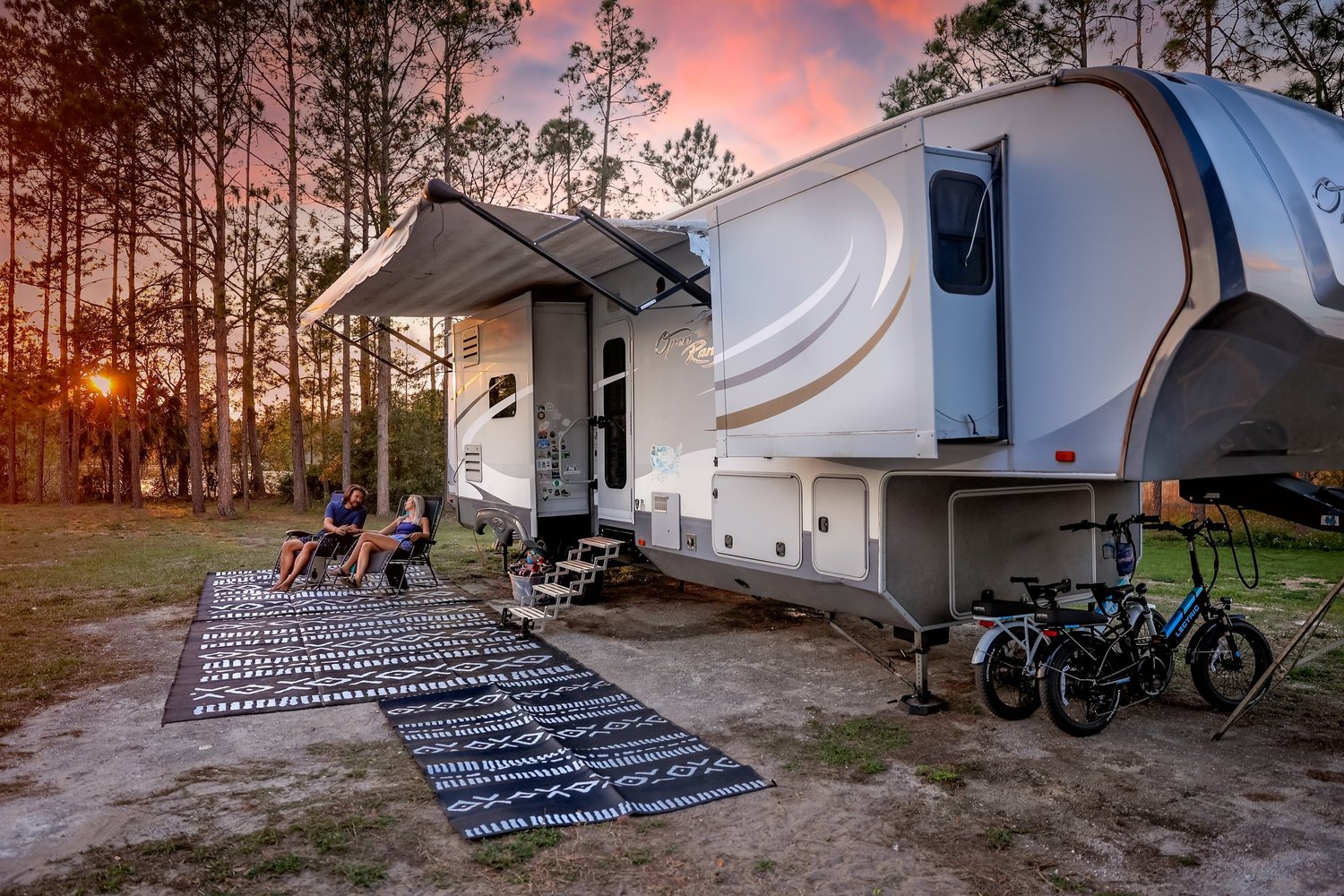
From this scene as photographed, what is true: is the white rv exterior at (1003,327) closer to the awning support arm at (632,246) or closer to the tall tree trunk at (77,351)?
the awning support arm at (632,246)

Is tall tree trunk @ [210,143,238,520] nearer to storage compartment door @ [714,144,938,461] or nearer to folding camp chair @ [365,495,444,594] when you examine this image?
folding camp chair @ [365,495,444,594]

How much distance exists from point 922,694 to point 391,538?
5212 mm

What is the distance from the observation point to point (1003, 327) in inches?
163

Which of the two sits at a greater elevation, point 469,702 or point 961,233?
point 961,233

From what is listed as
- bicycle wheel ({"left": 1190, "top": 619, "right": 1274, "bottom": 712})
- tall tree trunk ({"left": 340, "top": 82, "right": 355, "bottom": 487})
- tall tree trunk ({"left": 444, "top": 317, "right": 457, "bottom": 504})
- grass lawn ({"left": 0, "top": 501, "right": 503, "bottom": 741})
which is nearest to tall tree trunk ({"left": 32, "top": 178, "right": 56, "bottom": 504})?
grass lawn ({"left": 0, "top": 501, "right": 503, "bottom": 741})

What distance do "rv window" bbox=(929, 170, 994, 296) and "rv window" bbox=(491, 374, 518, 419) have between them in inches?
198

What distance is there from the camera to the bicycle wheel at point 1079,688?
13.8ft

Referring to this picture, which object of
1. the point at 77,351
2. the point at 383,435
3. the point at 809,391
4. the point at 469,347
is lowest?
the point at 809,391

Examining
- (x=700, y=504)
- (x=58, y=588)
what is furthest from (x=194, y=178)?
(x=700, y=504)

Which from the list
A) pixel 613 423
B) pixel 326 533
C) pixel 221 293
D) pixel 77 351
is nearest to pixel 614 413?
pixel 613 423

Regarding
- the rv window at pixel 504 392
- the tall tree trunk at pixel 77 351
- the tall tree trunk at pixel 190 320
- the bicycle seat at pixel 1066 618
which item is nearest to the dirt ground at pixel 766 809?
the bicycle seat at pixel 1066 618

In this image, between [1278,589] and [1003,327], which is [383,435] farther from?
[1003,327]

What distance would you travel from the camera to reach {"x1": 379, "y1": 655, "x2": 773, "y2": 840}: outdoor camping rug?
350cm

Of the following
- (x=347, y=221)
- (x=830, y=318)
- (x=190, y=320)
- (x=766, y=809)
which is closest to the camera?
(x=766, y=809)
